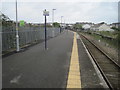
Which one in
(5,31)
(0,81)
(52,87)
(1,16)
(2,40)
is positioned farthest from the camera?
(1,16)

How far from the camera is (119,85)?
5.75 meters

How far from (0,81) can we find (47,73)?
1.73 metres

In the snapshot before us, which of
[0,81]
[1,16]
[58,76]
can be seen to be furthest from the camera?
[1,16]

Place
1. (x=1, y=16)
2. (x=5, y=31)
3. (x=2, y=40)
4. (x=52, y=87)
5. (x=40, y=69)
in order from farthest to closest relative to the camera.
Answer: (x=1, y=16)
(x=5, y=31)
(x=2, y=40)
(x=40, y=69)
(x=52, y=87)

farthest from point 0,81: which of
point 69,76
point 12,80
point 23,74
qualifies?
point 69,76

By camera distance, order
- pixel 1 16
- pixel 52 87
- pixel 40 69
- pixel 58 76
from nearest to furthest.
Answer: pixel 52 87 < pixel 58 76 < pixel 40 69 < pixel 1 16

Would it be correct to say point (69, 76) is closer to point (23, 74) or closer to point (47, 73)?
point (47, 73)

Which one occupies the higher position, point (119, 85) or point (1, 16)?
point (1, 16)

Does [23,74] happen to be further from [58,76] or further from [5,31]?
[5,31]

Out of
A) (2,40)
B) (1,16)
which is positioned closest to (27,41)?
(1,16)

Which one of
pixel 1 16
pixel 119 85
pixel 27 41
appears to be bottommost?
pixel 119 85

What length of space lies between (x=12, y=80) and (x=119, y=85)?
363 cm

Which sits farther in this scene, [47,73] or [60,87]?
[47,73]

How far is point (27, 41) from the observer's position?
1742cm
